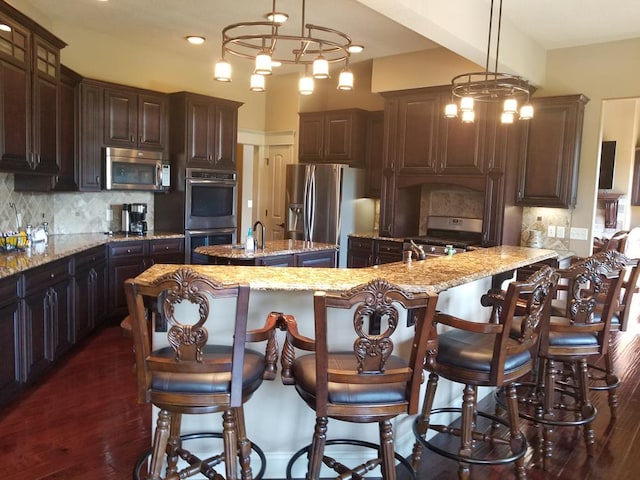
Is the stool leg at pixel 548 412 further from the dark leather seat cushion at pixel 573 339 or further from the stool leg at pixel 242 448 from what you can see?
the stool leg at pixel 242 448

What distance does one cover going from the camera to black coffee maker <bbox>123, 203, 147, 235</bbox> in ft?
18.2

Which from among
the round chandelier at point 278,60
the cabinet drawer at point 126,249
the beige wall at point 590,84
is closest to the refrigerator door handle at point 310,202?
the cabinet drawer at point 126,249

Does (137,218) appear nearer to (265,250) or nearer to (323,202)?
(265,250)

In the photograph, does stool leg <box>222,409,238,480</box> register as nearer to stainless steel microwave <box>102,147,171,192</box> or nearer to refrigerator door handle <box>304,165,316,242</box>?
stainless steel microwave <box>102,147,171,192</box>

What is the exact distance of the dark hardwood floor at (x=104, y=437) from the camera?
257cm

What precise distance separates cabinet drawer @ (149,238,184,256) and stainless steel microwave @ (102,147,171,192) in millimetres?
618

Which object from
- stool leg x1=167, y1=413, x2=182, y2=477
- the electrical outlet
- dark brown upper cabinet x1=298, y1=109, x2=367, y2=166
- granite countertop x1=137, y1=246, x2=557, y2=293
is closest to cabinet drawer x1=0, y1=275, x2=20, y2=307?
granite countertop x1=137, y1=246, x2=557, y2=293

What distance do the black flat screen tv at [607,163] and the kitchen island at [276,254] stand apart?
5336 millimetres

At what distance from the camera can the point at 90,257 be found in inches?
176

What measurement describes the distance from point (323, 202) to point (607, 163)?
16.2 feet

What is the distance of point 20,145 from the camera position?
12.1 feet

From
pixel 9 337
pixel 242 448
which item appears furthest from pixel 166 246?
pixel 242 448

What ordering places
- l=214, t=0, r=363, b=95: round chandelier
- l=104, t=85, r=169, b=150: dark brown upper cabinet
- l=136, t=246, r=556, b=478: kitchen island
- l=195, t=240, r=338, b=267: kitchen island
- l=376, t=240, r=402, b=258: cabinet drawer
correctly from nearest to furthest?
l=136, t=246, r=556, b=478: kitchen island
l=214, t=0, r=363, b=95: round chandelier
l=195, t=240, r=338, b=267: kitchen island
l=104, t=85, r=169, b=150: dark brown upper cabinet
l=376, t=240, r=402, b=258: cabinet drawer

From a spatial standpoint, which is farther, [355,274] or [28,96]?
[28,96]
